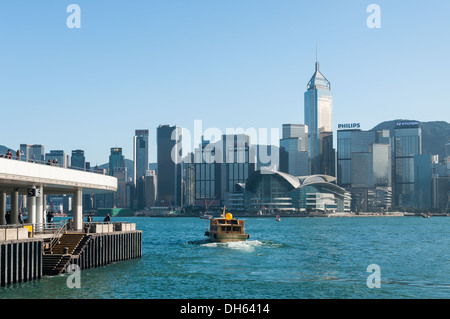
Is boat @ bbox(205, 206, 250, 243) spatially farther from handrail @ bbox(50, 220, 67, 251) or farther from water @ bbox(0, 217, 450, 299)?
handrail @ bbox(50, 220, 67, 251)

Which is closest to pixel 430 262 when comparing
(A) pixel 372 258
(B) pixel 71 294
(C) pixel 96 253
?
(A) pixel 372 258

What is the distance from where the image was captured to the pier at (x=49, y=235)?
4141 cm

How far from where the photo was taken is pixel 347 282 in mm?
48375

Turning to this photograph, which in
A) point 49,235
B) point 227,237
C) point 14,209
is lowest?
point 227,237

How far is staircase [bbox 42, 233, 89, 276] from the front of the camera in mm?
46562

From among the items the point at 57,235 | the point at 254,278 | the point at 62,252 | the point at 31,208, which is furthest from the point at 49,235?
the point at 254,278

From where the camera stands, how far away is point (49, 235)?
163 ft

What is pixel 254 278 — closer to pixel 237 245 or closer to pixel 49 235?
pixel 49 235

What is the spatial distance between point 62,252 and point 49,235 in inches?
70.6

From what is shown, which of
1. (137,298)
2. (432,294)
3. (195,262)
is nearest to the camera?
(137,298)

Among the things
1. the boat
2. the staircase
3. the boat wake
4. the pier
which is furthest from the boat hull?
the staircase
